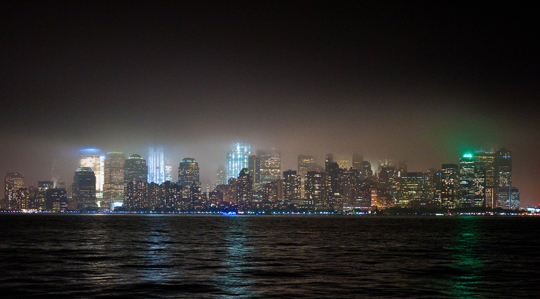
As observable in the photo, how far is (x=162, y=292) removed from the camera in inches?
1581

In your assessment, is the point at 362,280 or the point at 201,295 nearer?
the point at 201,295

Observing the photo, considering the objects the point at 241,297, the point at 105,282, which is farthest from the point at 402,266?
the point at 105,282

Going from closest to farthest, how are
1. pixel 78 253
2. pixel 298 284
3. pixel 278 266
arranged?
1. pixel 298 284
2. pixel 278 266
3. pixel 78 253

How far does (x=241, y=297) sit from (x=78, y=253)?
130 feet

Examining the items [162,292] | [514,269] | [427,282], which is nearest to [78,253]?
[162,292]

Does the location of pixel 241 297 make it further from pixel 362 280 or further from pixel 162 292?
pixel 362 280

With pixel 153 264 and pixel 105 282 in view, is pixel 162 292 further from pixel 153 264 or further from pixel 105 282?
pixel 153 264

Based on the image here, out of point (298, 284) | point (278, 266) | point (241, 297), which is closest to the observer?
point (241, 297)

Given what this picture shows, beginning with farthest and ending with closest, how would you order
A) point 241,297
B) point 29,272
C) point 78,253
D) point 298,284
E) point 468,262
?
point 78,253
point 468,262
point 29,272
point 298,284
point 241,297

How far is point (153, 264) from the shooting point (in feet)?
191

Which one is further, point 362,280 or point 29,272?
point 29,272

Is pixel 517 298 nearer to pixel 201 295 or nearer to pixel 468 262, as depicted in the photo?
pixel 201 295

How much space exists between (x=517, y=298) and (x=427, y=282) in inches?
324

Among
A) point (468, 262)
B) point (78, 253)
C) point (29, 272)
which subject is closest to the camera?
point (29, 272)
